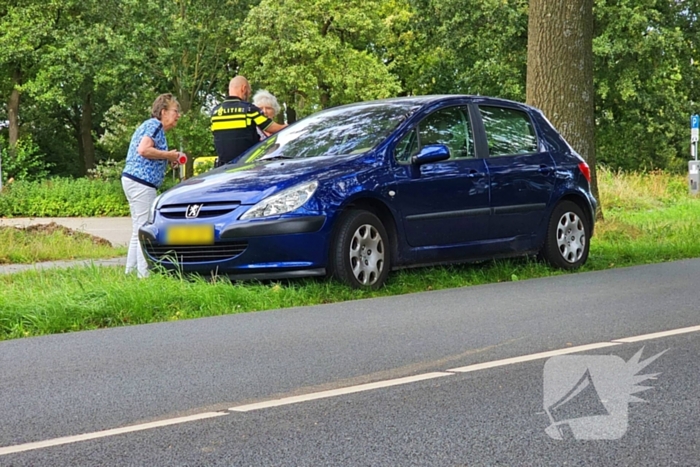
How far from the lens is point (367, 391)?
5445 mm

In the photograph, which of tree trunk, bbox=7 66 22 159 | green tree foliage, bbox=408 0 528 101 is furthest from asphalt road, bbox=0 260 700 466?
tree trunk, bbox=7 66 22 159

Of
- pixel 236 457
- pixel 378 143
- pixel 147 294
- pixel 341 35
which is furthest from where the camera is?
pixel 341 35

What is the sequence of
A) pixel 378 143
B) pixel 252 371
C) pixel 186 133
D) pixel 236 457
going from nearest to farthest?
1. pixel 236 457
2. pixel 252 371
3. pixel 378 143
4. pixel 186 133

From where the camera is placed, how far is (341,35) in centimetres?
4634

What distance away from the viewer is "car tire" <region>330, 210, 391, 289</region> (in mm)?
9219

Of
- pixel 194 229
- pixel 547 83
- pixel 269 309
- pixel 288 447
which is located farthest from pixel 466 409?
pixel 547 83

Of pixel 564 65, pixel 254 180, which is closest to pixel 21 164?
pixel 564 65

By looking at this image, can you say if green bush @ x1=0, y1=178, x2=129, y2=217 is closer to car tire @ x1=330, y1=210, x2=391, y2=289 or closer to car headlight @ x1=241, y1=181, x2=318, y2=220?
car tire @ x1=330, y1=210, x2=391, y2=289

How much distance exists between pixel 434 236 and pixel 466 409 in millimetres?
5163

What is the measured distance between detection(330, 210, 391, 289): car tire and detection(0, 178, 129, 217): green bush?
952 inches

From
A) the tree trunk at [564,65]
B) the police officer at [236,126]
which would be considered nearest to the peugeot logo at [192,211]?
the police officer at [236,126]

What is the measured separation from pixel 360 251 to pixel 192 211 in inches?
58.6

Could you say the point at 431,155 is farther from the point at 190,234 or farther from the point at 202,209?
the point at 190,234

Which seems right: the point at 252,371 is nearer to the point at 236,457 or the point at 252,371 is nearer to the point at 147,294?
the point at 236,457
